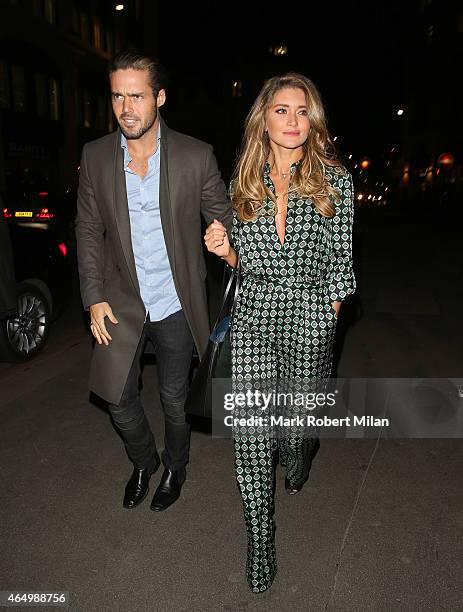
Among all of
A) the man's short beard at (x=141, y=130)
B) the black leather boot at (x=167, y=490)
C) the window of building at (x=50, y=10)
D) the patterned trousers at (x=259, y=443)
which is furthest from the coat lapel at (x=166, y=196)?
the window of building at (x=50, y=10)

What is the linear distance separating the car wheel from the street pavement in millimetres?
580

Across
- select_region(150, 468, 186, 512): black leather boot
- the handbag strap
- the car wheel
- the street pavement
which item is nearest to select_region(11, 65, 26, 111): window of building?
the car wheel

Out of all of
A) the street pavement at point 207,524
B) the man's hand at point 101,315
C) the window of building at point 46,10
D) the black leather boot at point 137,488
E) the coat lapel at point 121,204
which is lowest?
the street pavement at point 207,524

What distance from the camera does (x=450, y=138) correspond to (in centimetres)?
4869

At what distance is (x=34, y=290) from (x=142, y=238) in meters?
3.87

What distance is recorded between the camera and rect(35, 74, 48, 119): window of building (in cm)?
2748

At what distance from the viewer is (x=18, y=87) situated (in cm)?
2591

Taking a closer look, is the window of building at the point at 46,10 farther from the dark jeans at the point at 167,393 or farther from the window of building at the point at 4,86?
the dark jeans at the point at 167,393

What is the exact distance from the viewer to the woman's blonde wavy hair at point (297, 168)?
2609mm

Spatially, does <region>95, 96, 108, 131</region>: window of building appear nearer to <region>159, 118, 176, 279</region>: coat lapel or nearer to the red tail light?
the red tail light

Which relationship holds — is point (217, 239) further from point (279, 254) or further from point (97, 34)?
point (97, 34)

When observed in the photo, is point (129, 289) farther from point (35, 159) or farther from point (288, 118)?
point (35, 159)

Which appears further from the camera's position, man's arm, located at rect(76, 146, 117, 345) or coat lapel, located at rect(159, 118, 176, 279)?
man's arm, located at rect(76, 146, 117, 345)

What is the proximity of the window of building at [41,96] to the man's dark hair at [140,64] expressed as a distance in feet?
90.2
